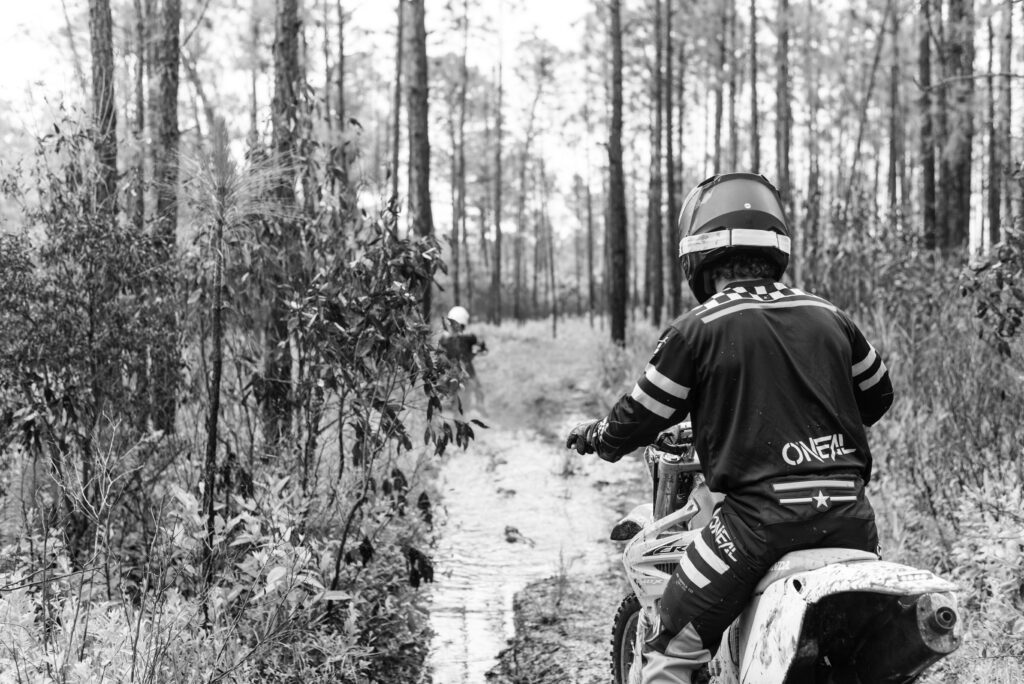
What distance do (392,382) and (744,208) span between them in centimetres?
255

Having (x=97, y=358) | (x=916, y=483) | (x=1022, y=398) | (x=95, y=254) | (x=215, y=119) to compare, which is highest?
(x=215, y=119)

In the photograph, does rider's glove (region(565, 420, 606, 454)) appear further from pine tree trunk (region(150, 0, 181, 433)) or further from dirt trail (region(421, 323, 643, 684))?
pine tree trunk (region(150, 0, 181, 433))

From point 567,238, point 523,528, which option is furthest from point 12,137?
point 567,238

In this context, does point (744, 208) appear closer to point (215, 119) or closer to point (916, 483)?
point (215, 119)

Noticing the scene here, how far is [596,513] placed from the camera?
7777mm

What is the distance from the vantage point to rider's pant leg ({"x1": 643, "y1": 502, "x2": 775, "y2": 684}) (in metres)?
2.31

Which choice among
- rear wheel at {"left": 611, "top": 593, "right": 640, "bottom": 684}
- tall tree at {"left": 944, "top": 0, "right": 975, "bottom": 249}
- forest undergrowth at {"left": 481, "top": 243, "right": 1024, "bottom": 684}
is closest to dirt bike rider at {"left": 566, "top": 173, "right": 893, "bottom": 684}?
rear wheel at {"left": 611, "top": 593, "right": 640, "bottom": 684}

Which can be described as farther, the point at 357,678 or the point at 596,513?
the point at 596,513

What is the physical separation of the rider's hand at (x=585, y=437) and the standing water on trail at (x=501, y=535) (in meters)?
2.05

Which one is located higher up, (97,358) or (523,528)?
(97,358)

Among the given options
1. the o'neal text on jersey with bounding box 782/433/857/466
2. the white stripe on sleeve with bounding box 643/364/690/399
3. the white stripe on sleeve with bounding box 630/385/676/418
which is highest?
the white stripe on sleeve with bounding box 643/364/690/399

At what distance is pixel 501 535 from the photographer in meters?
7.21

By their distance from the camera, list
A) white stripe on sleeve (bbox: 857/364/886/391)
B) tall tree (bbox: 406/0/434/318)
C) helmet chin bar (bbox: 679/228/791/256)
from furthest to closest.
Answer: tall tree (bbox: 406/0/434/318)
white stripe on sleeve (bbox: 857/364/886/391)
helmet chin bar (bbox: 679/228/791/256)

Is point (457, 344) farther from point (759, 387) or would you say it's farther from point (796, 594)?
point (796, 594)
